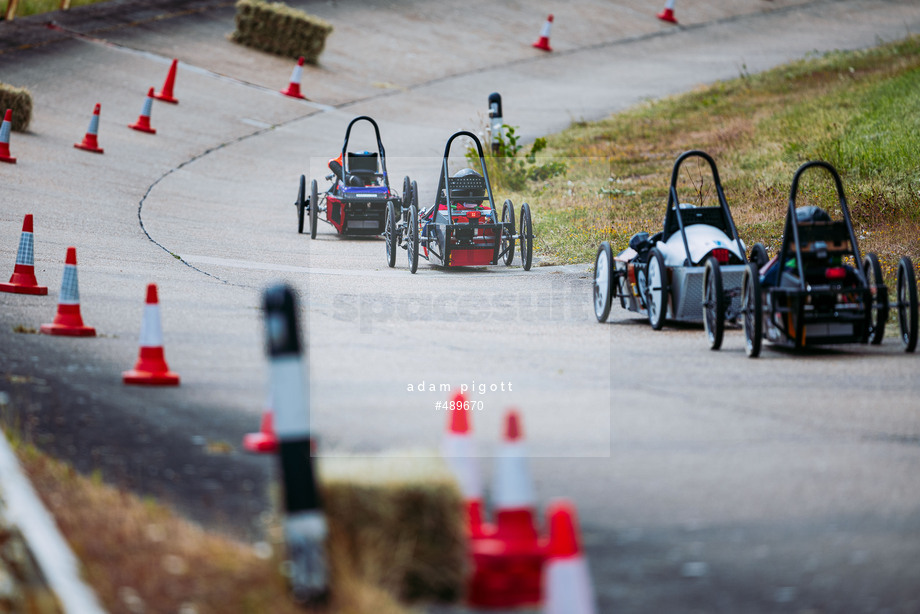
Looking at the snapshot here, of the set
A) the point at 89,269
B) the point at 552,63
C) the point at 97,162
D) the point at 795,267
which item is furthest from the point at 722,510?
the point at 552,63

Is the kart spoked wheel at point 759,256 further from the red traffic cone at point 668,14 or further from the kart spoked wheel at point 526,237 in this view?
the red traffic cone at point 668,14

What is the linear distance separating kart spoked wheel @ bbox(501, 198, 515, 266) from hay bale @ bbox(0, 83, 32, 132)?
409 inches

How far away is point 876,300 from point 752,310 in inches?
47.8

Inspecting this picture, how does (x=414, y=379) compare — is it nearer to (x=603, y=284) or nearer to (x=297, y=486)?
(x=603, y=284)

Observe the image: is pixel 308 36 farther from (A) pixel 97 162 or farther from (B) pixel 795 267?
(B) pixel 795 267

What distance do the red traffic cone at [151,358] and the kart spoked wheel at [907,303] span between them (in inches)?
229

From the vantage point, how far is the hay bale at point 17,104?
2181cm

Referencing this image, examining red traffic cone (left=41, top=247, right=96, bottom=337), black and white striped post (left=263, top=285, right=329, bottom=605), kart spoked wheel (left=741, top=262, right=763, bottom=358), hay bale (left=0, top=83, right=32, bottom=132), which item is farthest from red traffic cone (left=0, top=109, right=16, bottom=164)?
black and white striped post (left=263, top=285, right=329, bottom=605)

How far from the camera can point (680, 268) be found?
38.3 feet

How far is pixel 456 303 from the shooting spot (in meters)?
13.0

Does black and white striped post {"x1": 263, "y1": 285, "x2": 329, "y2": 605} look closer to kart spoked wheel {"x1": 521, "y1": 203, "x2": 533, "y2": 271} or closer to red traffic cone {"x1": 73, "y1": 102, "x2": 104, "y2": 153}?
kart spoked wheel {"x1": 521, "y1": 203, "x2": 533, "y2": 271}

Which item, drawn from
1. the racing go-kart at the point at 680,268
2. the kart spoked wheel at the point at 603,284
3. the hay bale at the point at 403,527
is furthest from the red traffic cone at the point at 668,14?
the hay bale at the point at 403,527

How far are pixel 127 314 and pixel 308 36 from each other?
20830 mm

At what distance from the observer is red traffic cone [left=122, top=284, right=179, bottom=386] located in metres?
8.45
